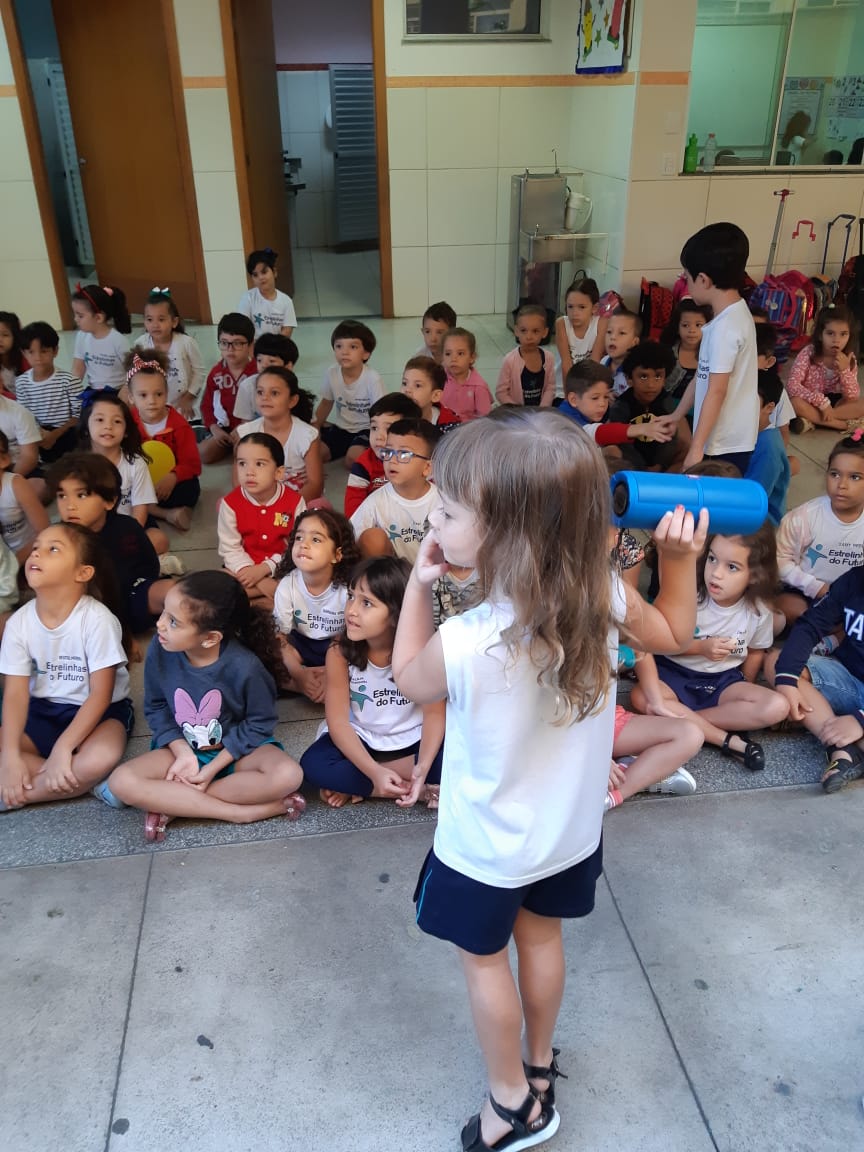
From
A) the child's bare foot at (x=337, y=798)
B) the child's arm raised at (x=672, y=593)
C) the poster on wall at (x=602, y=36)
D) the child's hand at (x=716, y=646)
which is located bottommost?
the child's bare foot at (x=337, y=798)

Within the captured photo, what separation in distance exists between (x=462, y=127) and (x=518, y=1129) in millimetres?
6675

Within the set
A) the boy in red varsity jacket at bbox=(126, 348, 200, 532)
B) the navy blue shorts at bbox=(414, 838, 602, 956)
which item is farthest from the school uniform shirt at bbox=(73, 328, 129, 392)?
the navy blue shorts at bbox=(414, 838, 602, 956)

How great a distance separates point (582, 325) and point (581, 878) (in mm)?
4225

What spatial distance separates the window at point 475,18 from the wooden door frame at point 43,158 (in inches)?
65.3

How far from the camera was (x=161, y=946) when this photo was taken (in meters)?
1.96

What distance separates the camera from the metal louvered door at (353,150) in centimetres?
950

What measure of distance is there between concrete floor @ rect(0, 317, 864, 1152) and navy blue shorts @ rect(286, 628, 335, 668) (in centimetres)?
60

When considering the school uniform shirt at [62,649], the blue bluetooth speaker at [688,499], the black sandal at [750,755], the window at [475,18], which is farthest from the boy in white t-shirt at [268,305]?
the blue bluetooth speaker at [688,499]

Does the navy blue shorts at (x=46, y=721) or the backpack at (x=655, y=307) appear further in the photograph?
the backpack at (x=655, y=307)

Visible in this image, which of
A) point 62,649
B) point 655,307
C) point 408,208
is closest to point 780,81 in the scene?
point 655,307

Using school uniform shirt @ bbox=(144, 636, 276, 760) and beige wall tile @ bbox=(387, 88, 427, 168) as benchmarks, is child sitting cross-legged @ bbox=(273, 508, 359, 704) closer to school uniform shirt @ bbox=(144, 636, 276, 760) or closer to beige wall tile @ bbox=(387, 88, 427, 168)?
school uniform shirt @ bbox=(144, 636, 276, 760)

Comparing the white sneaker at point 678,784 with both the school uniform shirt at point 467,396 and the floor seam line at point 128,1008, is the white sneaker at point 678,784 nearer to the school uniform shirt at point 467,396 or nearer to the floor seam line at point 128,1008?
the floor seam line at point 128,1008

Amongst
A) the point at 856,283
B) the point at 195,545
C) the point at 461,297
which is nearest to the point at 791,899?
the point at 195,545

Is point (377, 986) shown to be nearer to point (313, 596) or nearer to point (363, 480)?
point (313, 596)
